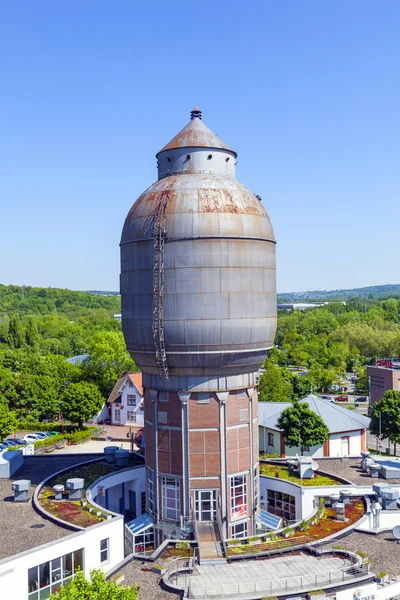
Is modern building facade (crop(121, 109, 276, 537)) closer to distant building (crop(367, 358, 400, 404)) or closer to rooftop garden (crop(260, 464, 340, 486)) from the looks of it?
rooftop garden (crop(260, 464, 340, 486))

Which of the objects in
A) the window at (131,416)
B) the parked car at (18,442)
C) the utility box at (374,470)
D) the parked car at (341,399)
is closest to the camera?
the utility box at (374,470)

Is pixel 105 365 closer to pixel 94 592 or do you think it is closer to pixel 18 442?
pixel 18 442

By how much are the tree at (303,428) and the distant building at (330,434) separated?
3324mm

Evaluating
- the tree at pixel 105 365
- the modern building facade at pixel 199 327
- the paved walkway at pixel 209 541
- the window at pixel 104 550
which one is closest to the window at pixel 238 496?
the modern building facade at pixel 199 327

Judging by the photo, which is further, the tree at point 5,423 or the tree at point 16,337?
the tree at point 16,337

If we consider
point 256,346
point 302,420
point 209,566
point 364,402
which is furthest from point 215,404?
point 364,402

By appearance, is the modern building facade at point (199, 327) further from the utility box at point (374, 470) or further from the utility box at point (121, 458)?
the utility box at point (374, 470)

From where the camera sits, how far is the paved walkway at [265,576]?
2505 centimetres

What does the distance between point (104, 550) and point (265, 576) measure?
833 centimetres

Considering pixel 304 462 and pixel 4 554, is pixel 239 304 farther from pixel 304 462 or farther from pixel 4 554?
pixel 4 554

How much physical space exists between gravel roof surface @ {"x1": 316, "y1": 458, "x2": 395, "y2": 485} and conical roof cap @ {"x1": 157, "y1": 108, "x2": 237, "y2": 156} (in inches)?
931

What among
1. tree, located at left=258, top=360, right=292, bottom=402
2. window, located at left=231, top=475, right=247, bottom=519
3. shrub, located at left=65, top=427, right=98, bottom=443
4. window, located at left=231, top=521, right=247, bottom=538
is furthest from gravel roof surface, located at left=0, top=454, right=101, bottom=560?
tree, located at left=258, top=360, right=292, bottom=402

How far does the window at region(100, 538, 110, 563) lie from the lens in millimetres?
29438

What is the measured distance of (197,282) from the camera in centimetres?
3297
